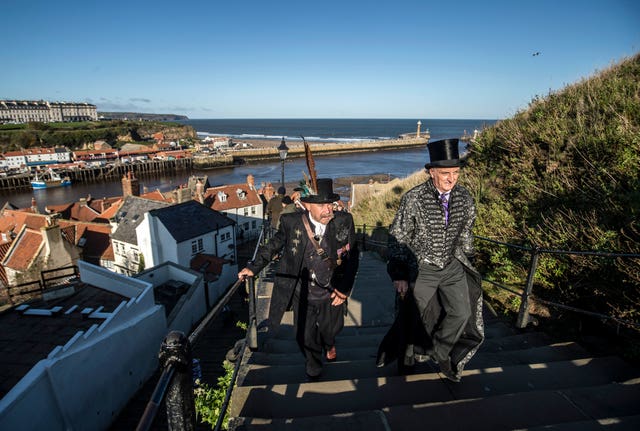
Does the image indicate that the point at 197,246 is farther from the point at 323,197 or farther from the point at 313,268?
the point at 323,197

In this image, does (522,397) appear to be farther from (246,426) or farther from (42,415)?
(42,415)

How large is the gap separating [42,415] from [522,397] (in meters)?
10.5

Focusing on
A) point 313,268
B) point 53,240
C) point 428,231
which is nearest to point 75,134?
point 53,240

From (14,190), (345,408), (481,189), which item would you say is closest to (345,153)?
(14,190)

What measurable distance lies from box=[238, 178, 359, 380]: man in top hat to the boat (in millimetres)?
72731

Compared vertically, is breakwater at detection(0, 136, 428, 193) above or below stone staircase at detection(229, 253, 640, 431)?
below

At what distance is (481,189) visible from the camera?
27.0ft

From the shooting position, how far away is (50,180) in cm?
6212

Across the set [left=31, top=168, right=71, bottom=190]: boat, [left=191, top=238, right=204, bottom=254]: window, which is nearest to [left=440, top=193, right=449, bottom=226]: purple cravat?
[left=191, top=238, right=204, bottom=254]: window

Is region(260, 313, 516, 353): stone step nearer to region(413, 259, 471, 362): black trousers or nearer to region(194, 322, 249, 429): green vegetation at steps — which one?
region(194, 322, 249, 429): green vegetation at steps

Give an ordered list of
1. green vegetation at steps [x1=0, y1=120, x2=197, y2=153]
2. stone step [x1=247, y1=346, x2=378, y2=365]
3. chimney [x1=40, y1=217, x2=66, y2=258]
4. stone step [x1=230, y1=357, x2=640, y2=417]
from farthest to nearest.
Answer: green vegetation at steps [x1=0, y1=120, x2=197, y2=153]
chimney [x1=40, y1=217, x2=66, y2=258]
stone step [x1=247, y1=346, x2=378, y2=365]
stone step [x1=230, y1=357, x2=640, y2=417]

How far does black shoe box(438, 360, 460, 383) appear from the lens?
122 inches

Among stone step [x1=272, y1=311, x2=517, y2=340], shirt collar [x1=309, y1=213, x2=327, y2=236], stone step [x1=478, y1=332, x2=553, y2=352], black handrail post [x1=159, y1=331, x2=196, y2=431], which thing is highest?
shirt collar [x1=309, y1=213, x2=327, y2=236]

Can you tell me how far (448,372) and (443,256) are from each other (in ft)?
3.46
